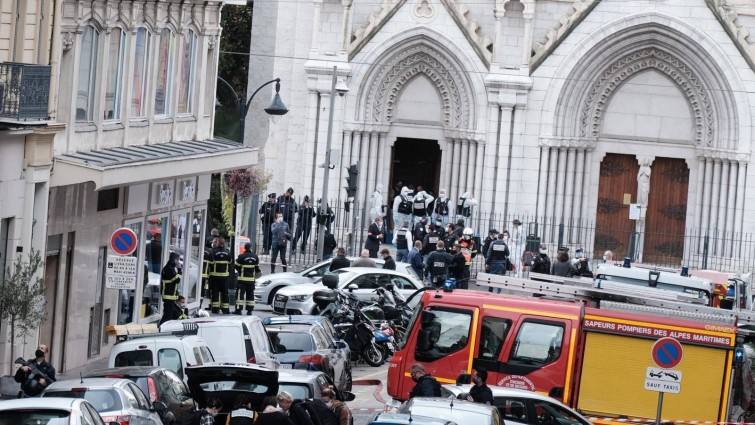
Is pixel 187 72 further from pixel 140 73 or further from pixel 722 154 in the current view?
pixel 722 154

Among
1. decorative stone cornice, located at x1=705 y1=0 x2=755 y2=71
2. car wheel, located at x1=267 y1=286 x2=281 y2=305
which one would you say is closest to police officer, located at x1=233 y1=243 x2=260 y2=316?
car wheel, located at x1=267 y1=286 x2=281 y2=305

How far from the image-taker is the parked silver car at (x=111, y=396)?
19.8 m

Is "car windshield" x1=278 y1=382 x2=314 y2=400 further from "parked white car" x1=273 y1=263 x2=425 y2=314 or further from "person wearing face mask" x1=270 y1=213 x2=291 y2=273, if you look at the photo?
"person wearing face mask" x1=270 y1=213 x2=291 y2=273

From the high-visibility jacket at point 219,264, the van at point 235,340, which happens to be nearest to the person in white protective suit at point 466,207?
the high-visibility jacket at point 219,264

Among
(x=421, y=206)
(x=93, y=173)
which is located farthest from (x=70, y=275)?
(x=421, y=206)

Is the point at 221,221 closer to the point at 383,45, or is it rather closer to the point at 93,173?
the point at 383,45

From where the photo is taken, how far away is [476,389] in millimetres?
22016

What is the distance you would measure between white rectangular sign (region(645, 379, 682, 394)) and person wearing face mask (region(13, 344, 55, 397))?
24.0ft

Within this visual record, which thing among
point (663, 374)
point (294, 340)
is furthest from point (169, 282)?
point (663, 374)

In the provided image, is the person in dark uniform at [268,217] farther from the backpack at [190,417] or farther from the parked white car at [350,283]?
the backpack at [190,417]

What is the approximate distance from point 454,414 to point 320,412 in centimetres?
177

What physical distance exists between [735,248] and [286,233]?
1125cm

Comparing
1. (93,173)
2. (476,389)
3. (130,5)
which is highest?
(130,5)

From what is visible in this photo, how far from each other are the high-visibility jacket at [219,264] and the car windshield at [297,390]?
43.7ft
